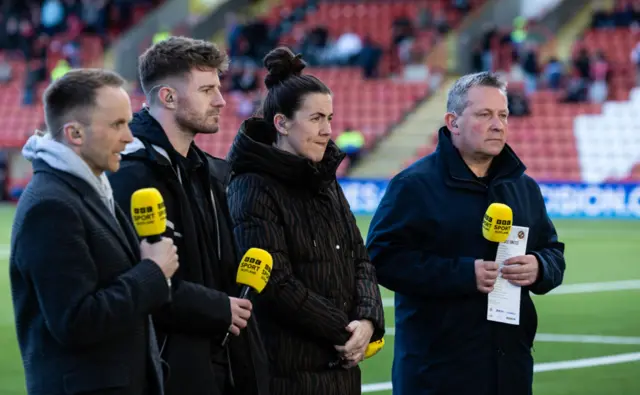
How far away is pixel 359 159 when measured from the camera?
29938 mm

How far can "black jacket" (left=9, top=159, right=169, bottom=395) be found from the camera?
13.3ft

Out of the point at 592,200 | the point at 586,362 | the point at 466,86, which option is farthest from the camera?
the point at 592,200

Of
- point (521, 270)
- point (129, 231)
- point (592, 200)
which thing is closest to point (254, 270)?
point (129, 231)

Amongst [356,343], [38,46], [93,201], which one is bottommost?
[356,343]

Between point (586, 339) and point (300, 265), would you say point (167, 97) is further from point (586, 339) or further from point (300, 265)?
point (586, 339)

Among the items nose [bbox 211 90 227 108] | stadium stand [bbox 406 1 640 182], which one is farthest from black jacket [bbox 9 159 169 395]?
stadium stand [bbox 406 1 640 182]

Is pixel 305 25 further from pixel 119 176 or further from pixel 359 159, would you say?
pixel 119 176

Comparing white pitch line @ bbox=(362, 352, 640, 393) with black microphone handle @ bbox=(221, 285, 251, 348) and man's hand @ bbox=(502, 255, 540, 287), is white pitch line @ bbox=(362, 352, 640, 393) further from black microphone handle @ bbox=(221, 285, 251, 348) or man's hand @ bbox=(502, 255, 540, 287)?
black microphone handle @ bbox=(221, 285, 251, 348)

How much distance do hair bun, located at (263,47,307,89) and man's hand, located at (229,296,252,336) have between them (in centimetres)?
127

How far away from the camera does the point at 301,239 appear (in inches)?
211

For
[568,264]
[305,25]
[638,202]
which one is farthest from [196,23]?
[568,264]

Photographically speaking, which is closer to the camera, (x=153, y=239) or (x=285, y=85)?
(x=153, y=239)

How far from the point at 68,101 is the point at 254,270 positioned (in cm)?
108

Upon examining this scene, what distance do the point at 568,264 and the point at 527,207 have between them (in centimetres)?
1185
